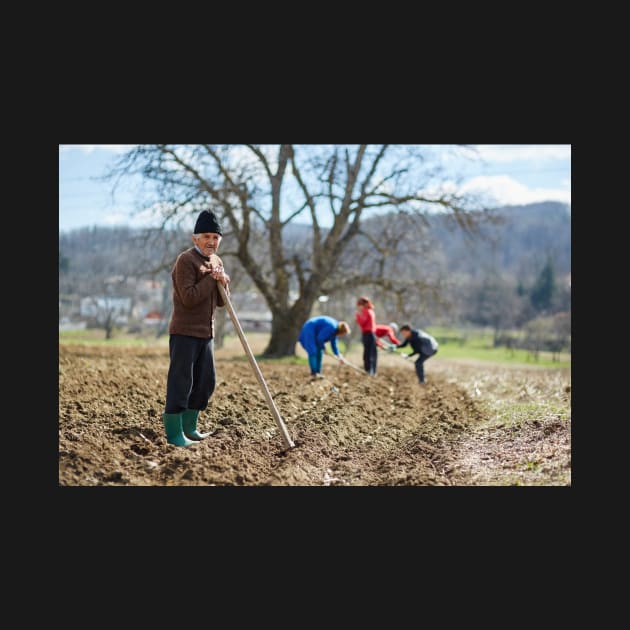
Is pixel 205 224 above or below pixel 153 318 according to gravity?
above

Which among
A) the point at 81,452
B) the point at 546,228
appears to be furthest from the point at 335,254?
the point at 546,228

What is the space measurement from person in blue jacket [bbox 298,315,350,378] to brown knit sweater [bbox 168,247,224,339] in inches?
210

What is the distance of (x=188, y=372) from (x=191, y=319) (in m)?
0.49

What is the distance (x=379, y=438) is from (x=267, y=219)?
40.2ft

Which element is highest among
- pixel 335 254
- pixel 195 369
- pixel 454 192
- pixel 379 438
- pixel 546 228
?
pixel 546 228

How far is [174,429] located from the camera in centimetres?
624

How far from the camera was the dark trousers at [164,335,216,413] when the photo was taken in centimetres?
602

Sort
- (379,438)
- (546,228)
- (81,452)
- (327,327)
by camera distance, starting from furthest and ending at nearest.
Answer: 1. (546,228)
2. (327,327)
3. (379,438)
4. (81,452)

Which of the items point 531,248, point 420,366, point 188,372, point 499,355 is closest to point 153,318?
point 499,355

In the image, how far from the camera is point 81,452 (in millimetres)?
5969

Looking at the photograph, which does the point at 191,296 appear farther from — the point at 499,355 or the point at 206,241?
the point at 499,355

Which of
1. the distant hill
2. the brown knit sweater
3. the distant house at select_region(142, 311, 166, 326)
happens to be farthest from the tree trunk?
the distant hill

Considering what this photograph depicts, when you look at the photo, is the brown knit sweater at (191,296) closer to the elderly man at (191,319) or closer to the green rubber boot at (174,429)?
the elderly man at (191,319)

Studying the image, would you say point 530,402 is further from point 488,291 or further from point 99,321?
point 488,291
